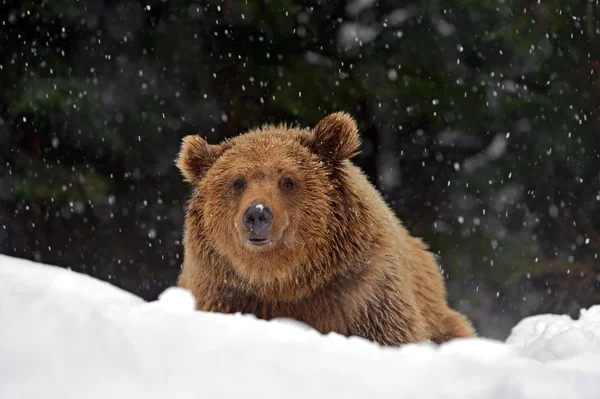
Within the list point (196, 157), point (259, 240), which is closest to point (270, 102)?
point (196, 157)

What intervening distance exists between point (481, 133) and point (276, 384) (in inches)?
297

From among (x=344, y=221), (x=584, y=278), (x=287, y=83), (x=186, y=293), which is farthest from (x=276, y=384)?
(x=584, y=278)

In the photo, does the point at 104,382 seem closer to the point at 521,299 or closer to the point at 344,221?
the point at 344,221

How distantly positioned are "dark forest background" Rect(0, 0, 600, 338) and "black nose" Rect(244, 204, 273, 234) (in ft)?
14.6

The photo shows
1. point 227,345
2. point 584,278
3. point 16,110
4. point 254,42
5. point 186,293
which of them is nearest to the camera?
point 227,345

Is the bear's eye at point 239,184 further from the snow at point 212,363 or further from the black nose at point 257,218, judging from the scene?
the snow at point 212,363

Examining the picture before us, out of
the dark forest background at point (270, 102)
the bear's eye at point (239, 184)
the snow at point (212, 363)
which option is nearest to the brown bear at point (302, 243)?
the bear's eye at point (239, 184)

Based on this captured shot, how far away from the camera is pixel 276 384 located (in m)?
2.24

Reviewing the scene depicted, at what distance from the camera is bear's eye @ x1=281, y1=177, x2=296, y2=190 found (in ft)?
15.2

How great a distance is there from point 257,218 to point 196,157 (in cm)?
96

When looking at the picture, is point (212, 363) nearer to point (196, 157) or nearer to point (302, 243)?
point (302, 243)

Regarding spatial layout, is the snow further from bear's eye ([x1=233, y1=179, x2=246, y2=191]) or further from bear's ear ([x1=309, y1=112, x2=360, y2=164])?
bear's ear ([x1=309, y1=112, x2=360, y2=164])

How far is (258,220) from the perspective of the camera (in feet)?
14.0

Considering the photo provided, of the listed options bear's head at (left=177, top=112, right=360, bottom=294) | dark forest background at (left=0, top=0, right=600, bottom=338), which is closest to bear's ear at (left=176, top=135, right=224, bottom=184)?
bear's head at (left=177, top=112, right=360, bottom=294)
